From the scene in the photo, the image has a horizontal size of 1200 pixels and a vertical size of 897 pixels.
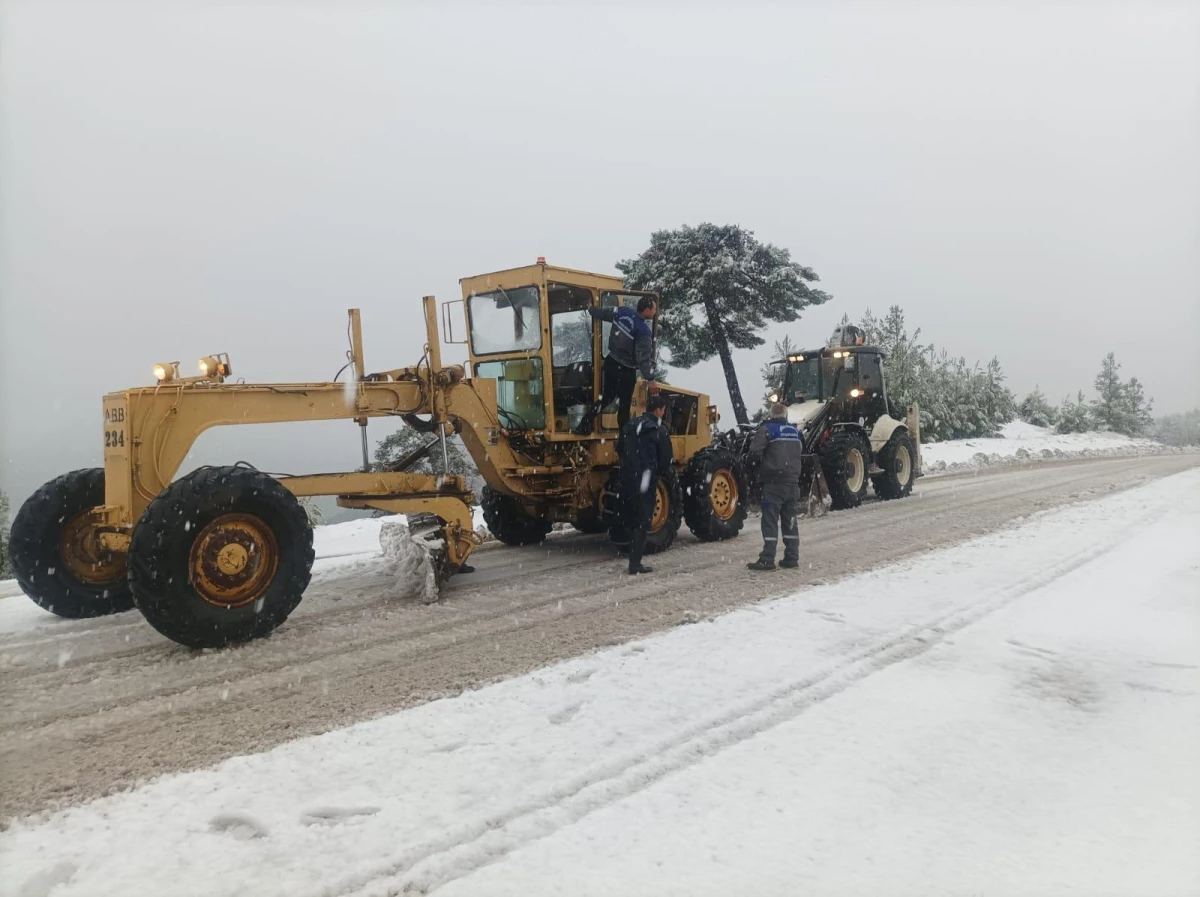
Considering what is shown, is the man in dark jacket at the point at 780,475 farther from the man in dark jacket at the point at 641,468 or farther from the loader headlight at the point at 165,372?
the loader headlight at the point at 165,372

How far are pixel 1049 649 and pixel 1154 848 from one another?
230 cm

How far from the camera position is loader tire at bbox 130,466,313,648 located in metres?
4.54

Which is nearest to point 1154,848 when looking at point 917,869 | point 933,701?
point 917,869

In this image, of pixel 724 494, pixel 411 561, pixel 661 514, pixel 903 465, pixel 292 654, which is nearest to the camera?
pixel 292 654

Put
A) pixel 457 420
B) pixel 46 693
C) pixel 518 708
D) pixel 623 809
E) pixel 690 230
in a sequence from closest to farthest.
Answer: pixel 623 809 < pixel 518 708 < pixel 46 693 < pixel 457 420 < pixel 690 230

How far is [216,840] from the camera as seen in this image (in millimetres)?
2639

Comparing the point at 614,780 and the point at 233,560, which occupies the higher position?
the point at 233,560

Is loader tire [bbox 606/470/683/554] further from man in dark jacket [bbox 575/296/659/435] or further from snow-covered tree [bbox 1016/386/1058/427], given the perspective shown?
snow-covered tree [bbox 1016/386/1058/427]

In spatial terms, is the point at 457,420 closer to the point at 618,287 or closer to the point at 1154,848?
the point at 618,287

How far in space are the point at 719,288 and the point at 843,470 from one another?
13187 mm

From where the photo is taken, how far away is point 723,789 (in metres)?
2.96

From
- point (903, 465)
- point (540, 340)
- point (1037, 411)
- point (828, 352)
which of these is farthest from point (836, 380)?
point (1037, 411)

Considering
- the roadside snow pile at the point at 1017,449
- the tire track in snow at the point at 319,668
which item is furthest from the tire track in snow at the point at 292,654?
the roadside snow pile at the point at 1017,449

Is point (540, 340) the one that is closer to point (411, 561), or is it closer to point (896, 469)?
point (411, 561)
